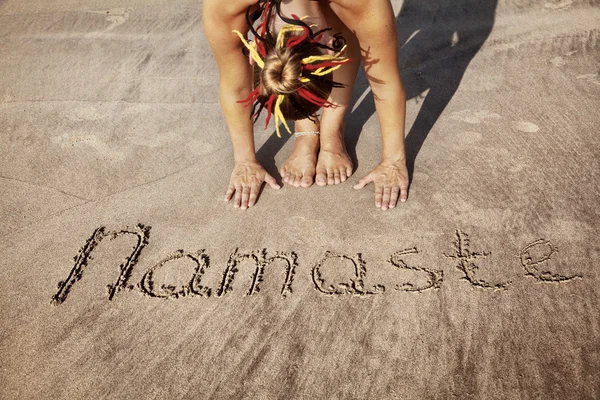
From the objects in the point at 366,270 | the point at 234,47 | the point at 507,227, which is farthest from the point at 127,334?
the point at 507,227

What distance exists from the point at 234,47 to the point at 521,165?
4.99 ft

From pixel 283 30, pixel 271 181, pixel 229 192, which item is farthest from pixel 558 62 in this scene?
pixel 229 192

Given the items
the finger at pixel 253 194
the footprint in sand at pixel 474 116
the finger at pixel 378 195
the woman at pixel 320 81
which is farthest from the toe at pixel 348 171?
the footprint in sand at pixel 474 116

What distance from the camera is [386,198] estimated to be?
2.20 m

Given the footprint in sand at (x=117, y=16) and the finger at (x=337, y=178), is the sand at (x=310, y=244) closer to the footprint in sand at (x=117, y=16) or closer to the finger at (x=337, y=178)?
the finger at (x=337, y=178)

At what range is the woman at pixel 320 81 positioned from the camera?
180 cm

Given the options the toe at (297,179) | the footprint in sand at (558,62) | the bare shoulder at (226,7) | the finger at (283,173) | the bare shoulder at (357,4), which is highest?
the bare shoulder at (226,7)

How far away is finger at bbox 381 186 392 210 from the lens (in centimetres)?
219

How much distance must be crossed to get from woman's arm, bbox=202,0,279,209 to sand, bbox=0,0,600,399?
104 mm

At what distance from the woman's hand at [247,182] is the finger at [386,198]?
21.5 inches

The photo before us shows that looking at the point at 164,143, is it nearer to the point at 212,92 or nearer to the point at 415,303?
the point at 212,92

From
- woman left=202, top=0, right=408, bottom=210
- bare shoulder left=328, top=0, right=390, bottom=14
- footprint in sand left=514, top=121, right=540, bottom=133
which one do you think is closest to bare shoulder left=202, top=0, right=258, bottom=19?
woman left=202, top=0, right=408, bottom=210

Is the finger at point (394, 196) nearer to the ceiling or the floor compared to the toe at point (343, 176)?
nearer to the floor

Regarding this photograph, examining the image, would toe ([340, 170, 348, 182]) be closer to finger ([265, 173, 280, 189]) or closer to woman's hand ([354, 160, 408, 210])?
woman's hand ([354, 160, 408, 210])
